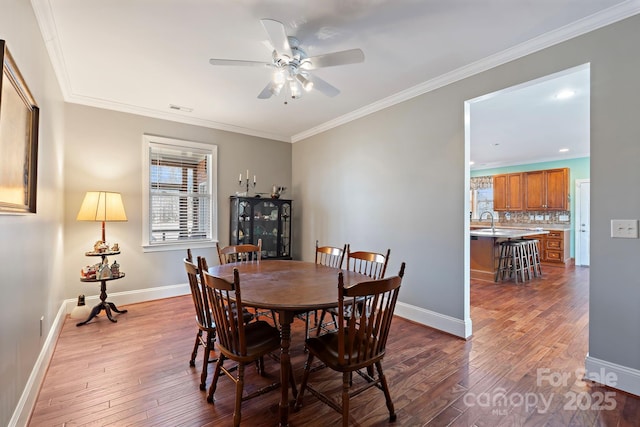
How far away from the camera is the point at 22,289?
180 cm

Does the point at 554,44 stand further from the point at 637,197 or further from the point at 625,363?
the point at 625,363

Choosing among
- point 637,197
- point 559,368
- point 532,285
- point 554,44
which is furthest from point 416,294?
point 532,285

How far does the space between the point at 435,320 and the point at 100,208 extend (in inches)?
157

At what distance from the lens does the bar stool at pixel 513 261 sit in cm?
541

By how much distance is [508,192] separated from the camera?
26.8 ft

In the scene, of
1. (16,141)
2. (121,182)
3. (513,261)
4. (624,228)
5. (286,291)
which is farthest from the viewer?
(513,261)

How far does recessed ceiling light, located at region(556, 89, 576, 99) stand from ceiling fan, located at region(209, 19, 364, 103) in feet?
9.70

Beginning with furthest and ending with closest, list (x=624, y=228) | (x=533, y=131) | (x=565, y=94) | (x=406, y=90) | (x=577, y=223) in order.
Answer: (x=577, y=223) → (x=533, y=131) → (x=565, y=94) → (x=406, y=90) → (x=624, y=228)

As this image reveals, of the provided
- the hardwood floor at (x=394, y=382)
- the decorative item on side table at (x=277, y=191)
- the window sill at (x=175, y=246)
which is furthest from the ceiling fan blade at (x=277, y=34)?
the window sill at (x=175, y=246)

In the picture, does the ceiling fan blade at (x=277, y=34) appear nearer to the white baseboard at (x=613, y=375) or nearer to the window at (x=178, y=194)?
the window at (x=178, y=194)

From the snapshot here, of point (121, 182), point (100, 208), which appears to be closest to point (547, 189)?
point (121, 182)

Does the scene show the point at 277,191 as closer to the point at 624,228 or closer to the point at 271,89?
the point at 271,89

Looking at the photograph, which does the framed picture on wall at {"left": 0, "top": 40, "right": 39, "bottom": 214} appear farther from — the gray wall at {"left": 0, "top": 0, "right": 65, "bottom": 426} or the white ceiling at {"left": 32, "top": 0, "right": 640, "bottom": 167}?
the white ceiling at {"left": 32, "top": 0, "right": 640, "bottom": 167}

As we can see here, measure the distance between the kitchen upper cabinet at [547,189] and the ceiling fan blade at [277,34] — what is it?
7925mm
